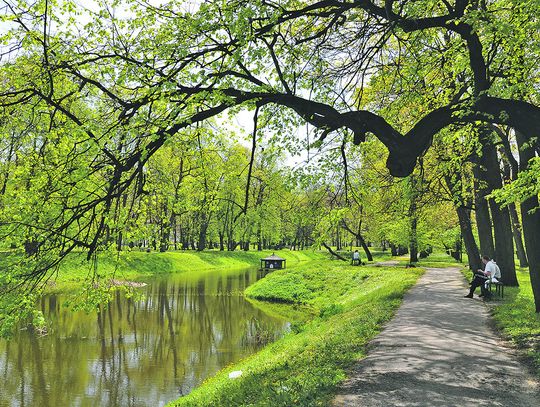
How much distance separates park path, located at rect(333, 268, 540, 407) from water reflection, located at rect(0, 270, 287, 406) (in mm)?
5994

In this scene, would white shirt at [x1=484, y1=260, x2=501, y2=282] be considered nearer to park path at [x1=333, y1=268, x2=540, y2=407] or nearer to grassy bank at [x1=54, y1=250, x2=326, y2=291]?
park path at [x1=333, y1=268, x2=540, y2=407]

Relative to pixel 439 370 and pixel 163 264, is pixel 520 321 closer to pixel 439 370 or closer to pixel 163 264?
pixel 439 370

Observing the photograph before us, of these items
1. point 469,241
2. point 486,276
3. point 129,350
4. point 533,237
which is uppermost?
point 469,241

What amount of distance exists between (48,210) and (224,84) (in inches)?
145

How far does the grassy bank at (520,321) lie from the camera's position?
29.2ft

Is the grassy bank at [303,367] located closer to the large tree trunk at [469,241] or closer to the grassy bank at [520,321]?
the grassy bank at [520,321]

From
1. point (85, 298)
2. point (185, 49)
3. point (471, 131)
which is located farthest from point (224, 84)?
point (471, 131)

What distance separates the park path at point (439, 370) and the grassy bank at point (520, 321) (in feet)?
1.01

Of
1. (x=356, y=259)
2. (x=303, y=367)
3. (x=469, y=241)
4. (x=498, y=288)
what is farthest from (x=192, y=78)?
(x=356, y=259)

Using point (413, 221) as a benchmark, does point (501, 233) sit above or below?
below

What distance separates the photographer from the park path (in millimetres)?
6246

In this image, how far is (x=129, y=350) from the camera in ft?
51.2

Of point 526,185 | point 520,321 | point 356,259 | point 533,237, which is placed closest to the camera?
point 526,185

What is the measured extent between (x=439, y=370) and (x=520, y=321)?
496 centimetres
